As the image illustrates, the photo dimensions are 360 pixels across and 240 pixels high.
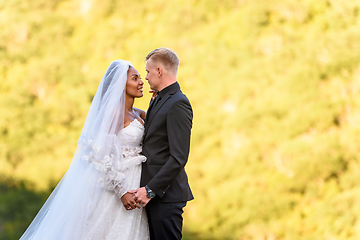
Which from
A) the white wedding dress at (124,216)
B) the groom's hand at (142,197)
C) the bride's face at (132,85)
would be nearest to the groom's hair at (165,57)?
the bride's face at (132,85)

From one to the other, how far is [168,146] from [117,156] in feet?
1.04

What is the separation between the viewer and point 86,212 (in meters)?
2.05

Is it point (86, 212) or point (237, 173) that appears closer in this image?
point (86, 212)

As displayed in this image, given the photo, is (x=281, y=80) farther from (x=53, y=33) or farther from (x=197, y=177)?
(x=53, y=33)

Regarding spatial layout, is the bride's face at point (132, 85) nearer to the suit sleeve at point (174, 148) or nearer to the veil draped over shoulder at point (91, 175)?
the veil draped over shoulder at point (91, 175)

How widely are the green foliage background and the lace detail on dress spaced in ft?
18.1

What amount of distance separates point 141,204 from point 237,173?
574 centimetres

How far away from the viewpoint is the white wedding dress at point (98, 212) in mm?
2035

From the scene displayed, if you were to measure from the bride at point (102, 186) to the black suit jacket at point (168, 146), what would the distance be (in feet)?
0.35

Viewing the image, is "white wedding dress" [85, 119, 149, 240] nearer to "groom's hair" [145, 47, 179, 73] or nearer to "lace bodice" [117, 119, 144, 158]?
"lace bodice" [117, 119, 144, 158]

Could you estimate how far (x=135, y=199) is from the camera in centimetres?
191

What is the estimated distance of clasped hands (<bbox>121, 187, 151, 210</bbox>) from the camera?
6.18 feet

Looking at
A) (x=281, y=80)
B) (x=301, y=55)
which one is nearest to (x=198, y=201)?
(x=281, y=80)

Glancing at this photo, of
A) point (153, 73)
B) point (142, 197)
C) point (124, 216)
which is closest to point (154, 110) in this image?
point (153, 73)
